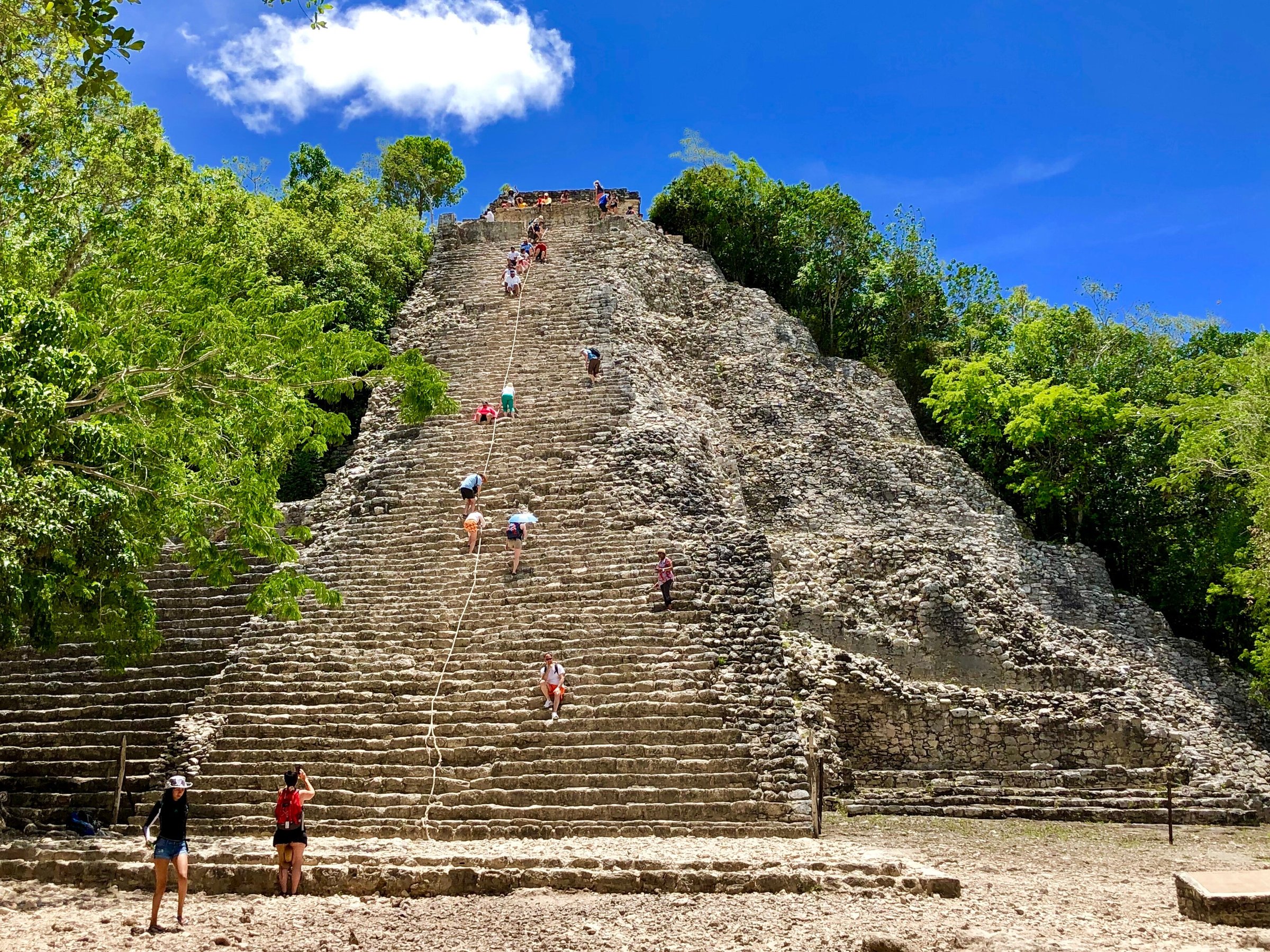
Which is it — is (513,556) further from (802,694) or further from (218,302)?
(218,302)

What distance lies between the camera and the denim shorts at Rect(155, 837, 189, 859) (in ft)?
20.8

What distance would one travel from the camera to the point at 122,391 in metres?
7.99

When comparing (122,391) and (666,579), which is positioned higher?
Result: (122,391)

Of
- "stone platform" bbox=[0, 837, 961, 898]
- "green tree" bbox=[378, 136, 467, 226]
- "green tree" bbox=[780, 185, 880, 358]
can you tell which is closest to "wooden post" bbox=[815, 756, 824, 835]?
"stone platform" bbox=[0, 837, 961, 898]

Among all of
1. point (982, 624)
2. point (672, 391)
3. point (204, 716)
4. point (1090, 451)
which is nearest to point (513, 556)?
point (204, 716)

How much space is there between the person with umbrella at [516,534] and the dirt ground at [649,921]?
618 cm

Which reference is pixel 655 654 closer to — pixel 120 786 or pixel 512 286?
pixel 120 786

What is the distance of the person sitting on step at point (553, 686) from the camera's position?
1045 centimetres

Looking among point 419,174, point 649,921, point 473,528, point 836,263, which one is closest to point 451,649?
point 473,528

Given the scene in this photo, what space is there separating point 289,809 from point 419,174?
1171 inches

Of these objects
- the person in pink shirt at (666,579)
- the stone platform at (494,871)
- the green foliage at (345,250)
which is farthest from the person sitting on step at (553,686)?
the green foliage at (345,250)

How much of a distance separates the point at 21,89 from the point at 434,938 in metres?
6.95

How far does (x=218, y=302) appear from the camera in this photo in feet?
31.6

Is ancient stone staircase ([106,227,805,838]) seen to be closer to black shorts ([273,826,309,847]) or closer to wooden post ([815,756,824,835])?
wooden post ([815,756,824,835])
